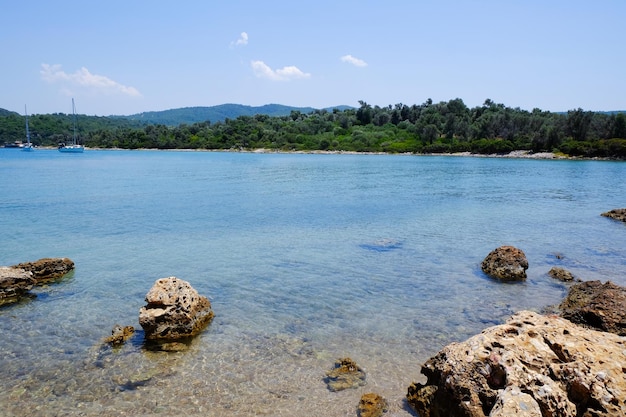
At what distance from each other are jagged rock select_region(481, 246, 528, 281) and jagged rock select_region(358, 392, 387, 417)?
922cm

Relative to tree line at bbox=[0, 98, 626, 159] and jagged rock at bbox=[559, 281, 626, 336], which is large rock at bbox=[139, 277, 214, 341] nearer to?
jagged rock at bbox=[559, 281, 626, 336]

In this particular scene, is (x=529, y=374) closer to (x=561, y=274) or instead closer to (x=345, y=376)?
(x=345, y=376)

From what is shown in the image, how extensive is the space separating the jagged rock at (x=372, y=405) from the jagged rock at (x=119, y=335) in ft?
19.6

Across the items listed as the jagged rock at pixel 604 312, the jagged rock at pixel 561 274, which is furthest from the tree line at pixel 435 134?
the jagged rock at pixel 604 312

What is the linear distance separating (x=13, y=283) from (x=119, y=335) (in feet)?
18.6

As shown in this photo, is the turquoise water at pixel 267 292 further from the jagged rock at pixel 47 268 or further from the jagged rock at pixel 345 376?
the jagged rock at pixel 47 268

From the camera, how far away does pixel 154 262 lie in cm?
1742

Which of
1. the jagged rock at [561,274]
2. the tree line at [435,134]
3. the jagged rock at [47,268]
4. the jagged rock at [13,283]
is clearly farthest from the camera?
the tree line at [435,134]

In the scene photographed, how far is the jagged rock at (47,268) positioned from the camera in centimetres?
1499

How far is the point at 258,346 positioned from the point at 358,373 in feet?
8.48

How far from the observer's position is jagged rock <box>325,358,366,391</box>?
846cm

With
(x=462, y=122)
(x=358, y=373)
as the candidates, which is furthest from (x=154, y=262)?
(x=462, y=122)

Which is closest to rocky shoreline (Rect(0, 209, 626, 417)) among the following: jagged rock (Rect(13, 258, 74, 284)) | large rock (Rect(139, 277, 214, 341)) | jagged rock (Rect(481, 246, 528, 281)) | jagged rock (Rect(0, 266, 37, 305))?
large rock (Rect(139, 277, 214, 341))

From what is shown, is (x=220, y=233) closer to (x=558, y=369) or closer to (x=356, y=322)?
(x=356, y=322)
